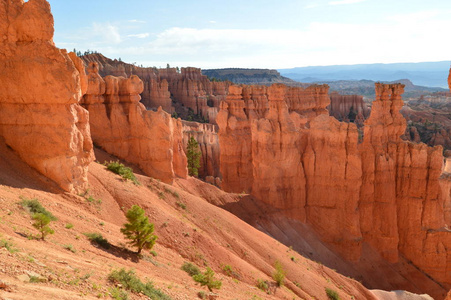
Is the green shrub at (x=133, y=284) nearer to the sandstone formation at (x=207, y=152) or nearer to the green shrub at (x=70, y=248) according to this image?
the green shrub at (x=70, y=248)

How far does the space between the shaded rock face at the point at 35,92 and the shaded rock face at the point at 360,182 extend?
674 inches

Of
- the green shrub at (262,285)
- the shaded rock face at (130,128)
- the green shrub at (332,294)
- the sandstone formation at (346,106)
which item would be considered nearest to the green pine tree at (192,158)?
the shaded rock face at (130,128)

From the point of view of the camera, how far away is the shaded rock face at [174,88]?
266ft

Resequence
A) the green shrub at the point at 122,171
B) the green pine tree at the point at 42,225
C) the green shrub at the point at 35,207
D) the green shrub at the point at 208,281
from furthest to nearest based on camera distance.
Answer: the green shrub at the point at 122,171 → the green shrub at the point at 208,281 → the green shrub at the point at 35,207 → the green pine tree at the point at 42,225

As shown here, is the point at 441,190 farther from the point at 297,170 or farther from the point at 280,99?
the point at 280,99

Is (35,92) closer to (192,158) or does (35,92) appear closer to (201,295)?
(201,295)

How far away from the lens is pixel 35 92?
15.0 metres

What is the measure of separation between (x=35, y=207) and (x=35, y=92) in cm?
485

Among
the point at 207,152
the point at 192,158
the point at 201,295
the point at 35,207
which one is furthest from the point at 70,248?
the point at 207,152

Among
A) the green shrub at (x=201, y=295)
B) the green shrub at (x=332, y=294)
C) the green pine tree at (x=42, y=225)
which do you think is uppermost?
the green pine tree at (x=42, y=225)

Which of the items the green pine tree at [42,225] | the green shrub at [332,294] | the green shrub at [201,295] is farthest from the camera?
the green shrub at [332,294]

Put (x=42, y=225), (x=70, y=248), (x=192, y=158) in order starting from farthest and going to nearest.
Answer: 1. (x=192, y=158)
2. (x=70, y=248)
3. (x=42, y=225)

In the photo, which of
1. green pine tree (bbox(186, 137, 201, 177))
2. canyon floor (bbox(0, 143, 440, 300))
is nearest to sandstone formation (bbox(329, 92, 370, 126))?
green pine tree (bbox(186, 137, 201, 177))

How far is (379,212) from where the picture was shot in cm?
3041
